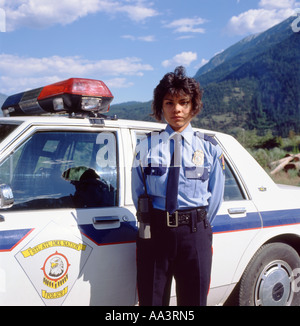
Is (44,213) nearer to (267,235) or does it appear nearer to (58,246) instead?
(58,246)

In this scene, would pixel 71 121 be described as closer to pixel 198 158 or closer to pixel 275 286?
pixel 198 158

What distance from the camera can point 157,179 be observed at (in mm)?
2375

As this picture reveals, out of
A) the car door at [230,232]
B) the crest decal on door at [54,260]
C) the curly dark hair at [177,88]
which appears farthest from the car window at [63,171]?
the car door at [230,232]

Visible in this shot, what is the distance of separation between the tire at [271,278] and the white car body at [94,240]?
0.09 metres

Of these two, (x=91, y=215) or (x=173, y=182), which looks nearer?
(x=173, y=182)

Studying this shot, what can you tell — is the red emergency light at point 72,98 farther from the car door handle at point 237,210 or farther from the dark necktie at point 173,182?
the car door handle at point 237,210

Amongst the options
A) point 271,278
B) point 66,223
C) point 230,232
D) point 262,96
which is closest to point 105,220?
point 66,223

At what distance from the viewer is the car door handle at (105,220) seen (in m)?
2.55

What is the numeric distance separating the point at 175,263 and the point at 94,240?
1.71 feet

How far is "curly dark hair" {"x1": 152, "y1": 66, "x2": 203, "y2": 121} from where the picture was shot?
2.48 m

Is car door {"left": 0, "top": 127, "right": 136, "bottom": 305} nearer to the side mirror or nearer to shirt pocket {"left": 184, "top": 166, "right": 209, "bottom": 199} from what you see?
the side mirror

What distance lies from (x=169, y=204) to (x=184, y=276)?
462 mm

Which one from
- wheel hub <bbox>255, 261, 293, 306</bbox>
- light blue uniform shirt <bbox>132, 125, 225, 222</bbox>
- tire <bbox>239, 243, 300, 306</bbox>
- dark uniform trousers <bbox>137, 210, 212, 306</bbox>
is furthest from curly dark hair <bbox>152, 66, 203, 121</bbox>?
wheel hub <bbox>255, 261, 293, 306</bbox>

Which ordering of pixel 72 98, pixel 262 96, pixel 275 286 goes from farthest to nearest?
1. pixel 262 96
2. pixel 275 286
3. pixel 72 98
